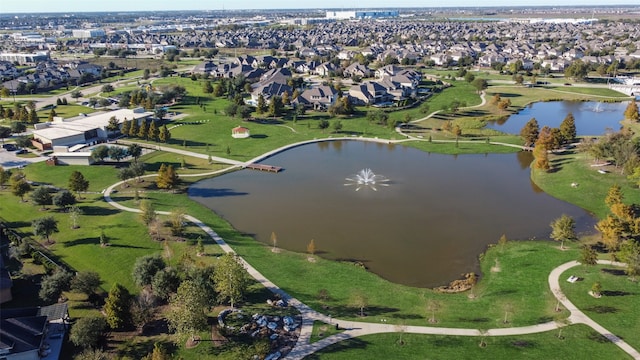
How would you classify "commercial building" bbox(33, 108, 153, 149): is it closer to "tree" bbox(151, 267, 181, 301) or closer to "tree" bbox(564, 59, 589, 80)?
"tree" bbox(151, 267, 181, 301)

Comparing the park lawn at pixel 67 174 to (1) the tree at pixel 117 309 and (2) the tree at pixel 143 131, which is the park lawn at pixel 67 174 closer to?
(2) the tree at pixel 143 131

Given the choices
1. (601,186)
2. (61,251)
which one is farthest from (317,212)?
(601,186)

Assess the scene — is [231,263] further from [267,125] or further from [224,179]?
[267,125]

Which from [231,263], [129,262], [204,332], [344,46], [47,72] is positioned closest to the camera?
[204,332]

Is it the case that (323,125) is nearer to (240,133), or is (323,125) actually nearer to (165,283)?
(240,133)

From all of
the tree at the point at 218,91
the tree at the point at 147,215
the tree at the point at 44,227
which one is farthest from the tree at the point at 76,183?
the tree at the point at 218,91
